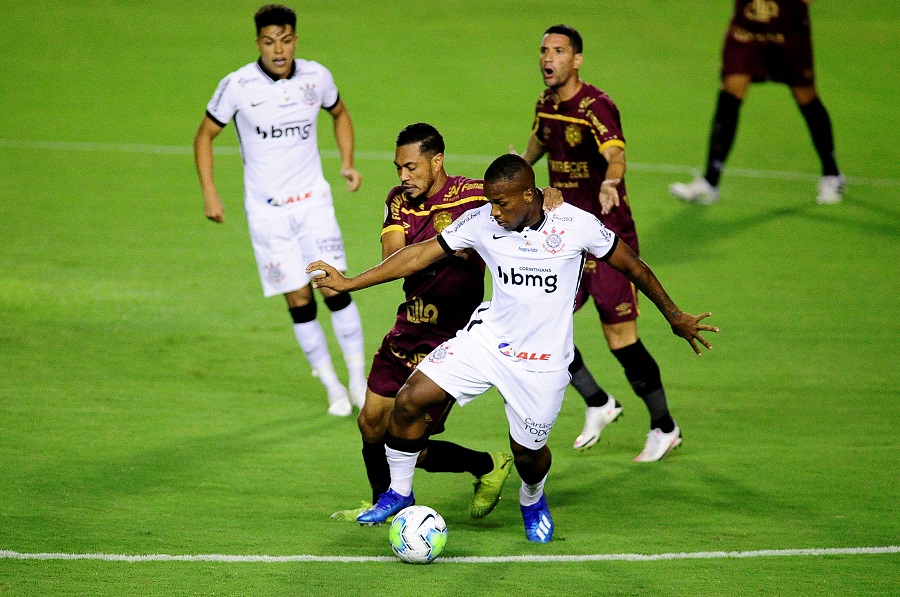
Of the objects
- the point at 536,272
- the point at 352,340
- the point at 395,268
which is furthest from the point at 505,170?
the point at 352,340

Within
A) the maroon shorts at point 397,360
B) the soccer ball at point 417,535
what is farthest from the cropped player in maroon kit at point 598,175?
the soccer ball at point 417,535

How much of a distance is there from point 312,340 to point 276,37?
206 centimetres

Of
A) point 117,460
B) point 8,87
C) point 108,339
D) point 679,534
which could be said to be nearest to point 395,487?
point 679,534

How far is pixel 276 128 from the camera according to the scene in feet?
26.4

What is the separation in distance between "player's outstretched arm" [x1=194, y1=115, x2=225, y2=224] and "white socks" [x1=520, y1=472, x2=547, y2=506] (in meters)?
3.14

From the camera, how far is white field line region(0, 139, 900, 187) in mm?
13422

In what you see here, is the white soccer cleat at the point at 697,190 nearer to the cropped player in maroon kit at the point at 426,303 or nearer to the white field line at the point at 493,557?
the cropped player in maroon kit at the point at 426,303

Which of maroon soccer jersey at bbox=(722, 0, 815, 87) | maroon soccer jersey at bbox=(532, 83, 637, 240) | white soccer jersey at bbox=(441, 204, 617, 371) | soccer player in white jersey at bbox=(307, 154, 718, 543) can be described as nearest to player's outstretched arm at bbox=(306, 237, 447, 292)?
soccer player in white jersey at bbox=(307, 154, 718, 543)

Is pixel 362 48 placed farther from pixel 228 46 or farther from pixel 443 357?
pixel 443 357

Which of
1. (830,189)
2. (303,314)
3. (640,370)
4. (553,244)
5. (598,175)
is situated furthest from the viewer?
(830,189)

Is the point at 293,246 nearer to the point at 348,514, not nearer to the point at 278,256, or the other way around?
the point at 278,256

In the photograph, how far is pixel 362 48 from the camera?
690 inches

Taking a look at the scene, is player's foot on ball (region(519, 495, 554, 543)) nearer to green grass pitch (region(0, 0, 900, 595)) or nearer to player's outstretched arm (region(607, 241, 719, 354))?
green grass pitch (region(0, 0, 900, 595))

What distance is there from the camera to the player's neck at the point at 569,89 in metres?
7.27
